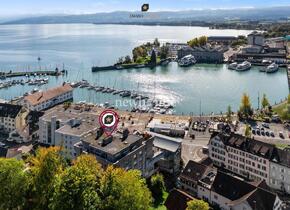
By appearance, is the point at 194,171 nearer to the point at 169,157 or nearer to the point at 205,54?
the point at 169,157

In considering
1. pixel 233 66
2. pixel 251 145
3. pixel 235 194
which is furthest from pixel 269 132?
pixel 233 66

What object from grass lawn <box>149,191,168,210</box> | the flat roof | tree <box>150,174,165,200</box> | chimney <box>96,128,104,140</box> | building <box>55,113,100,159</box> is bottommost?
grass lawn <box>149,191,168,210</box>

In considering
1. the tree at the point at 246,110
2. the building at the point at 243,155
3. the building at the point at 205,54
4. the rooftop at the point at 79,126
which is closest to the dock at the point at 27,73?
the building at the point at 205,54

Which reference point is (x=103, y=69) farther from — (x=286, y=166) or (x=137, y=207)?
(x=137, y=207)

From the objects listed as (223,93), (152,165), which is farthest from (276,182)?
(223,93)

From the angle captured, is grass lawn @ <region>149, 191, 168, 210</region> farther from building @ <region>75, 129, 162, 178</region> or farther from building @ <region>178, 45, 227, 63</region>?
building @ <region>178, 45, 227, 63</region>

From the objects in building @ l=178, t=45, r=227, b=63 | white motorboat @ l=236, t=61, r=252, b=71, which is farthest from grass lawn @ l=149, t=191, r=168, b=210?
building @ l=178, t=45, r=227, b=63

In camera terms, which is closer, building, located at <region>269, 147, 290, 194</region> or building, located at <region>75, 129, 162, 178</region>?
building, located at <region>75, 129, 162, 178</region>
